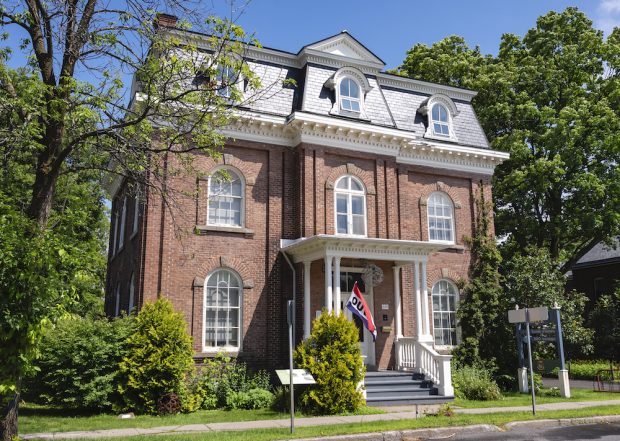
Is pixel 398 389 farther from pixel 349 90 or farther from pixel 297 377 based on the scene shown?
pixel 349 90

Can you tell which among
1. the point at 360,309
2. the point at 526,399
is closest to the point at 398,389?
the point at 360,309

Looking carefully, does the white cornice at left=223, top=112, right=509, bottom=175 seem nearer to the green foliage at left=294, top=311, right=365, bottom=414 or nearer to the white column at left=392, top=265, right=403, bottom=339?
the white column at left=392, top=265, right=403, bottom=339

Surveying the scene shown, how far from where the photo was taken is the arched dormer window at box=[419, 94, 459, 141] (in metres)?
21.3

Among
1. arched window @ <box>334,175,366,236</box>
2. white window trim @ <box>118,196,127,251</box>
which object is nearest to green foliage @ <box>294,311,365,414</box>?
arched window @ <box>334,175,366,236</box>

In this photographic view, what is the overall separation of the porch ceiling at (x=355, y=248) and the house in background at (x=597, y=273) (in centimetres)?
1967

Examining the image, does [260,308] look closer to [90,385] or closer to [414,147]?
[90,385]

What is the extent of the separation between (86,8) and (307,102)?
881cm

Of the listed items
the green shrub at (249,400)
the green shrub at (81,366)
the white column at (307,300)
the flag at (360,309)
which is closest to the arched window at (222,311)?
the green shrub at (249,400)

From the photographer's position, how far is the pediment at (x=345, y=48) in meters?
19.4

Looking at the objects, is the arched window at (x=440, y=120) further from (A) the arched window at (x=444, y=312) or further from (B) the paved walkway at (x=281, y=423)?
(B) the paved walkway at (x=281, y=423)

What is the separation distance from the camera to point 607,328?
27.1 meters

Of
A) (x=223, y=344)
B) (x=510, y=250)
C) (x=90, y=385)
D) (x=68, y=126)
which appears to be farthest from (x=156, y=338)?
(x=510, y=250)

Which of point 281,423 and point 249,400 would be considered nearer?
point 281,423

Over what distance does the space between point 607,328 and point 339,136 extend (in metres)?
17.6
